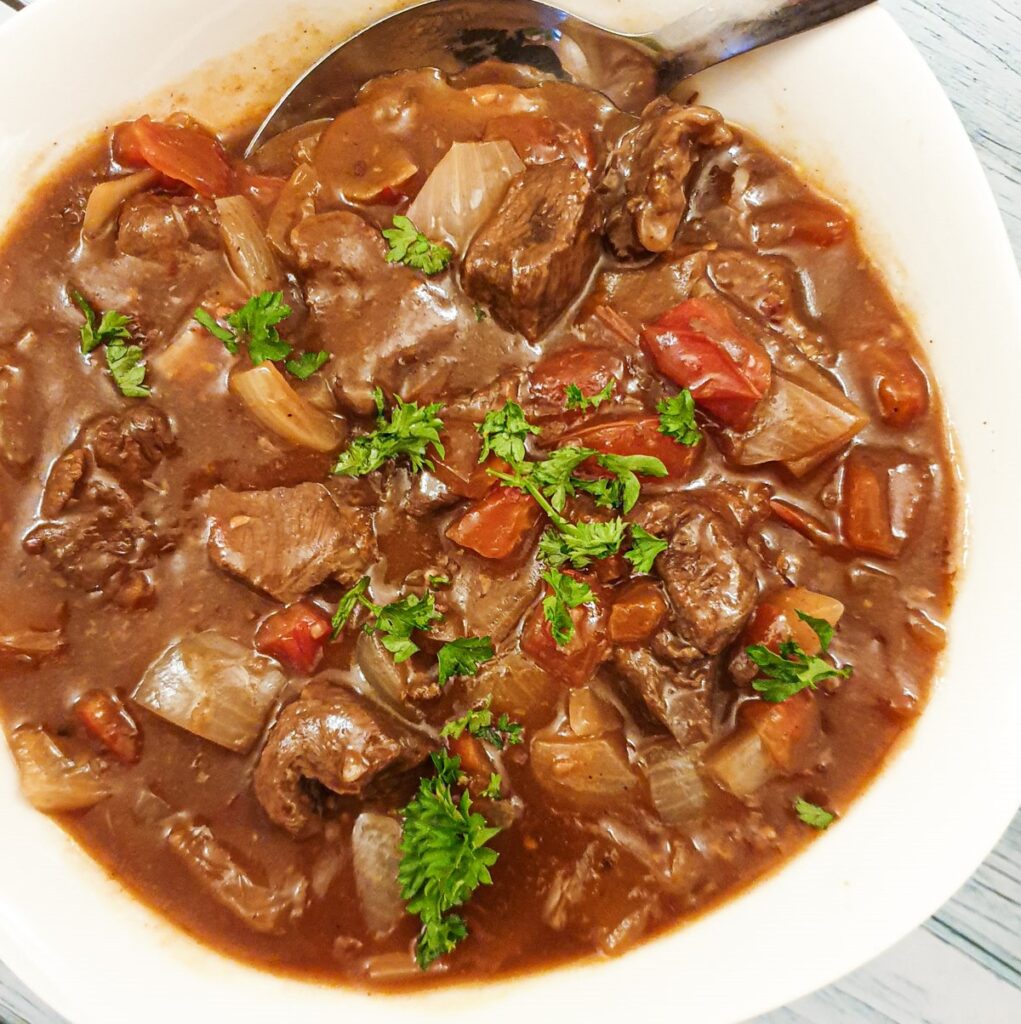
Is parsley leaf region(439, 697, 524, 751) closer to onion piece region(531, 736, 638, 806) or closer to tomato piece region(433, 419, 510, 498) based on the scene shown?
onion piece region(531, 736, 638, 806)

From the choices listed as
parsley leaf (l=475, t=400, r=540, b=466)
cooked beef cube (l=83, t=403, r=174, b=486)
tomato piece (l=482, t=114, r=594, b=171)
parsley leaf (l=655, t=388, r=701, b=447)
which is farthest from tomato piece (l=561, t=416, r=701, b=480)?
cooked beef cube (l=83, t=403, r=174, b=486)

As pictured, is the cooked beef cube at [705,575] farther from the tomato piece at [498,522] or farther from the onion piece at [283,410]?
the onion piece at [283,410]

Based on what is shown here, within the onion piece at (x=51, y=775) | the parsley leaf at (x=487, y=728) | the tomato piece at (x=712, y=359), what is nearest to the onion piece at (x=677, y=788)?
the parsley leaf at (x=487, y=728)

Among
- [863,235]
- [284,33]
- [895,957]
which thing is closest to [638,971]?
[895,957]

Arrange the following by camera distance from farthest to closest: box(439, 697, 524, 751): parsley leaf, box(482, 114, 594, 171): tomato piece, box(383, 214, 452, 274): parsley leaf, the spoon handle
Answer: box(482, 114, 594, 171): tomato piece < box(383, 214, 452, 274): parsley leaf < box(439, 697, 524, 751): parsley leaf < the spoon handle

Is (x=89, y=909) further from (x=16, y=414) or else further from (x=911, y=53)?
(x=911, y=53)

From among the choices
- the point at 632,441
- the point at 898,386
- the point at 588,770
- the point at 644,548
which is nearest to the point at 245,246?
the point at 632,441

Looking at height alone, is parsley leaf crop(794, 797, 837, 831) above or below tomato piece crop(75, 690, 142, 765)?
below
